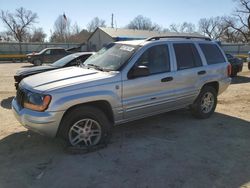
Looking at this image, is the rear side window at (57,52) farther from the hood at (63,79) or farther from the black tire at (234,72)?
the hood at (63,79)

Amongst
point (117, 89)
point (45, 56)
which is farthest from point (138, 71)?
point (45, 56)

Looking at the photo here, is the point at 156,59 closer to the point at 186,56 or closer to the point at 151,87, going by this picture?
the point at 151,87

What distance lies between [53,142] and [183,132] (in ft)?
8.37

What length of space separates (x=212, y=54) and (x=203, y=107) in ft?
4.14

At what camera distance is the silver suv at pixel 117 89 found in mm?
4176

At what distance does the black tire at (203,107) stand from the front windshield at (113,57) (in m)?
2.07

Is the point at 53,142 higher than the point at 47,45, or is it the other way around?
the point at 47,45

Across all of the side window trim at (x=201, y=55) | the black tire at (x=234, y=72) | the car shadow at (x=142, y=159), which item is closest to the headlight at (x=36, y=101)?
the car shadow at (x=142, y=159)

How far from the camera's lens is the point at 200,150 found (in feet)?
15.1

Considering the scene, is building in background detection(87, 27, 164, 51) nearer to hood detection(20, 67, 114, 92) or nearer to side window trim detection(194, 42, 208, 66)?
side window trim detection(194, 42, 208, 66)

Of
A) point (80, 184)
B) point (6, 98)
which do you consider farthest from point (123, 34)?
point (80, 184)

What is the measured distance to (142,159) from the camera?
4250mm

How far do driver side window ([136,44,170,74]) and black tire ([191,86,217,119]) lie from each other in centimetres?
131

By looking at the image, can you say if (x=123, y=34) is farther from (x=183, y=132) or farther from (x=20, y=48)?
(x=183, y=132)
